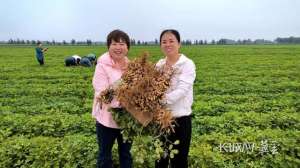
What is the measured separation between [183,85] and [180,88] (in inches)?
1.9

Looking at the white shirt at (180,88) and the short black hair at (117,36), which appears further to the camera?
the short black hair at (117,36)

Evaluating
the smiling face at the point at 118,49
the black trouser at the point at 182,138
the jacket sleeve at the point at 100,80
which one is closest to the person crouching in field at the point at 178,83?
the black trouser at the point at 182,138

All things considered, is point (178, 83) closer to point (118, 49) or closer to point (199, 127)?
point (118, 49)

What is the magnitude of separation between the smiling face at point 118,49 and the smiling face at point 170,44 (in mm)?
445

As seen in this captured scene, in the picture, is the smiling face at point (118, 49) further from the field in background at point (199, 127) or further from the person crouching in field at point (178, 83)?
the person crouching in field at point (178, 83)

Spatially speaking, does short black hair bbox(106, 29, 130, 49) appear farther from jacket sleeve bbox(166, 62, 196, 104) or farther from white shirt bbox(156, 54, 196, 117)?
jacket sleeve bbox(166, 62, 196, 104)

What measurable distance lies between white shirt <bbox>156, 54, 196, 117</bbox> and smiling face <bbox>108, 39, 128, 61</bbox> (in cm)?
41

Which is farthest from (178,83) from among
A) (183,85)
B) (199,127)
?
(199,127)

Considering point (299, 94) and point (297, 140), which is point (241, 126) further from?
point (299, 94)

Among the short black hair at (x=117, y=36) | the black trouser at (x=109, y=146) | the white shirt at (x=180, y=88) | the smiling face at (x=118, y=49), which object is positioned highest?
the short black hair at (x=117, y=36)

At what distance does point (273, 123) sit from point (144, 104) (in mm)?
5264

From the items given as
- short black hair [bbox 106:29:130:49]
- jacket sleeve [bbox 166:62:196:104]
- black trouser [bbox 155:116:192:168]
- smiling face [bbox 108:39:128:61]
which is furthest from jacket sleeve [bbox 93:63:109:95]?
black trouser [bbox 155:116:192:168]

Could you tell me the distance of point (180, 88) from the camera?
379 cm

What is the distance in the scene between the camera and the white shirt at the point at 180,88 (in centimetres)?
377
